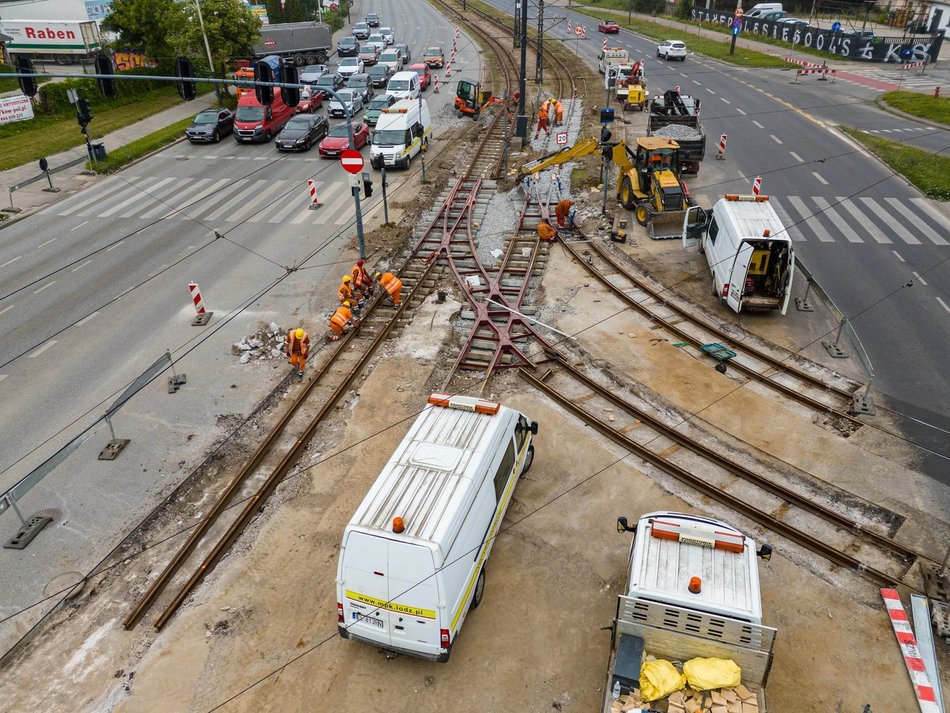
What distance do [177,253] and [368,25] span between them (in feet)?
181

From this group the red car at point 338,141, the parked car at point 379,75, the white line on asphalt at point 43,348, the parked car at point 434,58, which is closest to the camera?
the white line on asphalt at point 43,348

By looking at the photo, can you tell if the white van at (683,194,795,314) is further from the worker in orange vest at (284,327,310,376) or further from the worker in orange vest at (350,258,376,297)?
the worker in orange vest at (284,327,310,376)

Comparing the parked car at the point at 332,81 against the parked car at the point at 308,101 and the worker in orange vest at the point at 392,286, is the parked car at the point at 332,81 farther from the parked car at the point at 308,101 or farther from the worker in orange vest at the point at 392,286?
the worker in orange vest at the point at 392,286

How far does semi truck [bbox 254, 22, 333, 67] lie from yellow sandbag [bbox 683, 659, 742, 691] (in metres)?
52.8

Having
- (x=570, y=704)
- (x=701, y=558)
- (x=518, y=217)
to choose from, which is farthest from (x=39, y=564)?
(x=518, y=217)

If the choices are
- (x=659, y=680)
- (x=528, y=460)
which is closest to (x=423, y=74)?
(x=528, y=460)

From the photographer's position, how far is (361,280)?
18.8 metres

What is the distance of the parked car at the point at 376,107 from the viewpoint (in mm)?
34594

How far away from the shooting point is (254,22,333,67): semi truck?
2013 inches

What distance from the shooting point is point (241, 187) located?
28969mm

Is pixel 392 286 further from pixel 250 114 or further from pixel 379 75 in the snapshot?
pixel 379 75

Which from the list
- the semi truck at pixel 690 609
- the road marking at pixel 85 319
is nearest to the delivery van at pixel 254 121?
the road marking at pixel 85 319

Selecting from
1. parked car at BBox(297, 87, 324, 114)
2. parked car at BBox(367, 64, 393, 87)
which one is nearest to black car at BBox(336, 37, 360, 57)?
parked car at BBox(367, 64, 393, 87)

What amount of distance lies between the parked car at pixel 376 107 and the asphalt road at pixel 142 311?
252 cm
